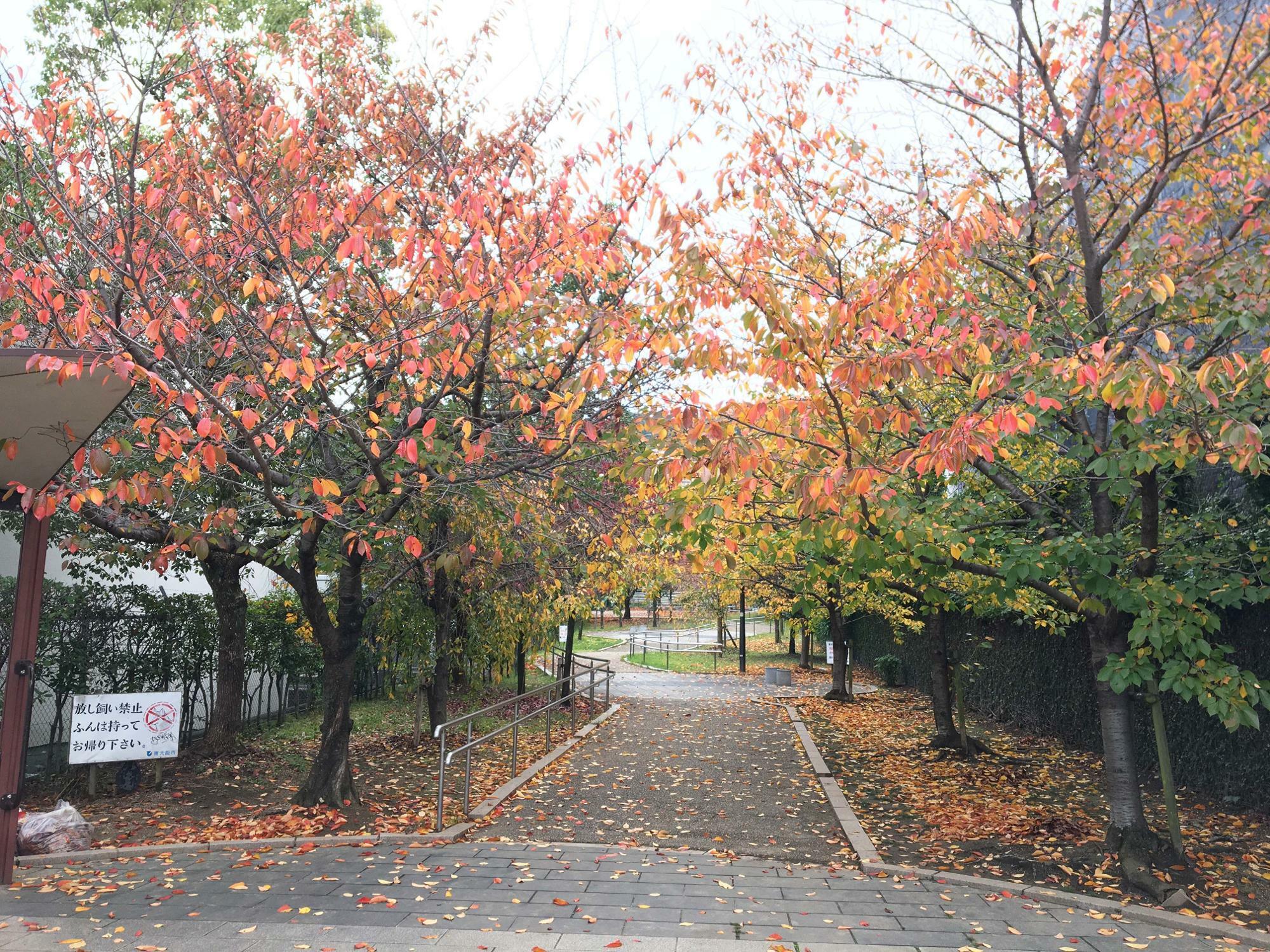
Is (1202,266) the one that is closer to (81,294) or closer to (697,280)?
(697,280)

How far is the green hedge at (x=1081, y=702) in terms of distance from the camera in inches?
339

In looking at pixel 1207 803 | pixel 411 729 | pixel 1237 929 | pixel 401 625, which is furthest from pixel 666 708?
pixel 1237 929

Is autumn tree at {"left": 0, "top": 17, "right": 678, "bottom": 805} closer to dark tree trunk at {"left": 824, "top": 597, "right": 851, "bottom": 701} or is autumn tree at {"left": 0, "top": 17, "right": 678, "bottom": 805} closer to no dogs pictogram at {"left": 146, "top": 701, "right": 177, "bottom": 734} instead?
no dogs pictogram at {"left": 146, "top": 701, "right": 177, "bottom": 734}

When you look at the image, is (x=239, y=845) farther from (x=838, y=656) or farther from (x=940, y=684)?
(x=838, y=656)

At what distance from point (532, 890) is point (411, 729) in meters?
8.56

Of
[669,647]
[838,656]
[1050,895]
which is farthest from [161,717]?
[669,647]

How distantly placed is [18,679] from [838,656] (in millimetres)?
15788

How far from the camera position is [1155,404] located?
14.7ft

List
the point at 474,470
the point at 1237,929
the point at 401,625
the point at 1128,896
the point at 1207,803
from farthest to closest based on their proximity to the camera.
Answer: the point at 401,625
the point at 1207,803
the point at 474,470
the point at 1128,896
the point at 1237,929

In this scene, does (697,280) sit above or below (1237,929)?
above

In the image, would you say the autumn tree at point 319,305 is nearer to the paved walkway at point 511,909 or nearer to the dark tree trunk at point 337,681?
the dark tree trunk at point 337,681

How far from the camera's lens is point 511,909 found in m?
5.59

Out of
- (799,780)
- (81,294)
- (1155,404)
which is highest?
(81,294)

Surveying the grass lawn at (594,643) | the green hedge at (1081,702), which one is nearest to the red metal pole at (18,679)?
the green hedge at (1081,702)
